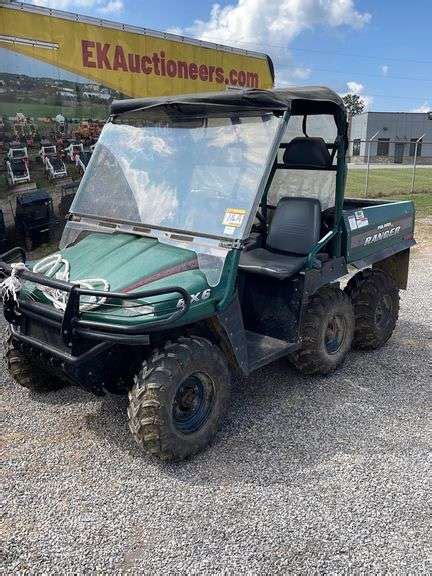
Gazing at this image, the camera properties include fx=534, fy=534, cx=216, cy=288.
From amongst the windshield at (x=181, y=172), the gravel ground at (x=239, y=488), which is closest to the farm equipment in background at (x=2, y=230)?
the gravel ground at (x=239, y=488)

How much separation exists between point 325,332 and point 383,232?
1.27 m

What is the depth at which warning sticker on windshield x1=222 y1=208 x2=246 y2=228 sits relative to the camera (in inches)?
138

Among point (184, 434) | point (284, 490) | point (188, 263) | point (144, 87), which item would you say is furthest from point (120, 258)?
point (144, 87)

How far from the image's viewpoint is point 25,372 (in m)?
3.96

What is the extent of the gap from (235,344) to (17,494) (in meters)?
1.56

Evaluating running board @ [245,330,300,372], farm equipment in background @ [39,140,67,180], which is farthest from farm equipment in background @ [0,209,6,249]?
running board @ [245,330,300,372]

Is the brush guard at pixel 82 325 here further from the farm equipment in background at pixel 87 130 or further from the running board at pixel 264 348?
the farm equipment in background at pixel 87 130

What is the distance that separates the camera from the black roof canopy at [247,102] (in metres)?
3.51

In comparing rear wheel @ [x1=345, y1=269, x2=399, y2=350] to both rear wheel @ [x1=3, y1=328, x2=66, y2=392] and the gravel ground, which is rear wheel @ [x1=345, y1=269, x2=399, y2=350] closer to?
the gravel ground

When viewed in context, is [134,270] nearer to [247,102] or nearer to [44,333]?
[44,333]

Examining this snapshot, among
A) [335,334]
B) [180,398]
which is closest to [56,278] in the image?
[180,398]

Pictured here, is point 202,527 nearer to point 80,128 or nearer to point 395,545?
point 395,545

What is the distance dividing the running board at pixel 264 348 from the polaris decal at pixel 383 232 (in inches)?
44.5

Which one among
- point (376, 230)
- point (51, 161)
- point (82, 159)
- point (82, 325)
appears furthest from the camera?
point (82, 159)
